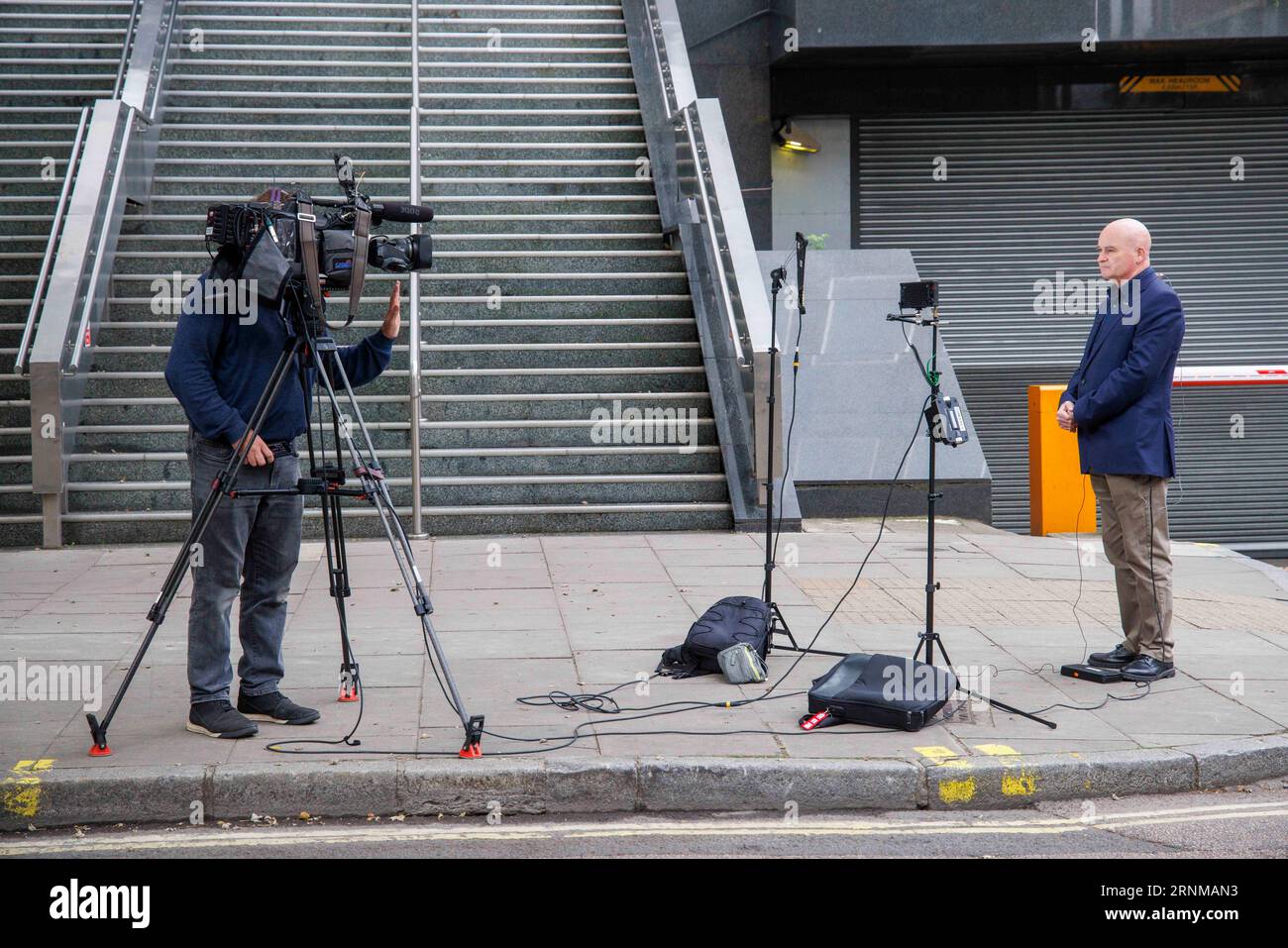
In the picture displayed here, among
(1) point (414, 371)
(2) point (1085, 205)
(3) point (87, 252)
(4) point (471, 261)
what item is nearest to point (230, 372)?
(1) point (414, 371)

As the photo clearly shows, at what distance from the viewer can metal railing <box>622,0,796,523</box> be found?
A: 10.7 meters

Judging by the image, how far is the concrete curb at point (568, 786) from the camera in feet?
16.6

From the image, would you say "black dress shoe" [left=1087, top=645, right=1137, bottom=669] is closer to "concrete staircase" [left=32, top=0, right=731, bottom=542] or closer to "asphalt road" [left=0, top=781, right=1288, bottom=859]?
"asphalt road" [left=0, top=781, right=1288, bottom=859]

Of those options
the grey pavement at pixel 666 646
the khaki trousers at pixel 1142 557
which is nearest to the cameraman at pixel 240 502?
the grey pavement at pixel 666 646

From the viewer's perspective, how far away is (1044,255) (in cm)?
1739

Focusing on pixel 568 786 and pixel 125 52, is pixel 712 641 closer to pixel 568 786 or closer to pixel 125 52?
pixel 568 786

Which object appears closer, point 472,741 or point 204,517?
point 472,741

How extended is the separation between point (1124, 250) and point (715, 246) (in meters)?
5.45

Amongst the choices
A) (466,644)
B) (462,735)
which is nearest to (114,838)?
(462,735)

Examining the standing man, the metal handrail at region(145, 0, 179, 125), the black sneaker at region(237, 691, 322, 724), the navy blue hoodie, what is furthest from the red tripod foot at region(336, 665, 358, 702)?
the metal handrail at region(145, 0, 179, 125)

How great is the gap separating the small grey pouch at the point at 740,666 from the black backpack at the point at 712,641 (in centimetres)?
6

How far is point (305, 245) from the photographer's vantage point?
543 cm

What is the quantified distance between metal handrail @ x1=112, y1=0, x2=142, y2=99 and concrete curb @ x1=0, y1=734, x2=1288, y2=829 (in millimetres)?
9950

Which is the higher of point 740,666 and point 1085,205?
point 1085,205
